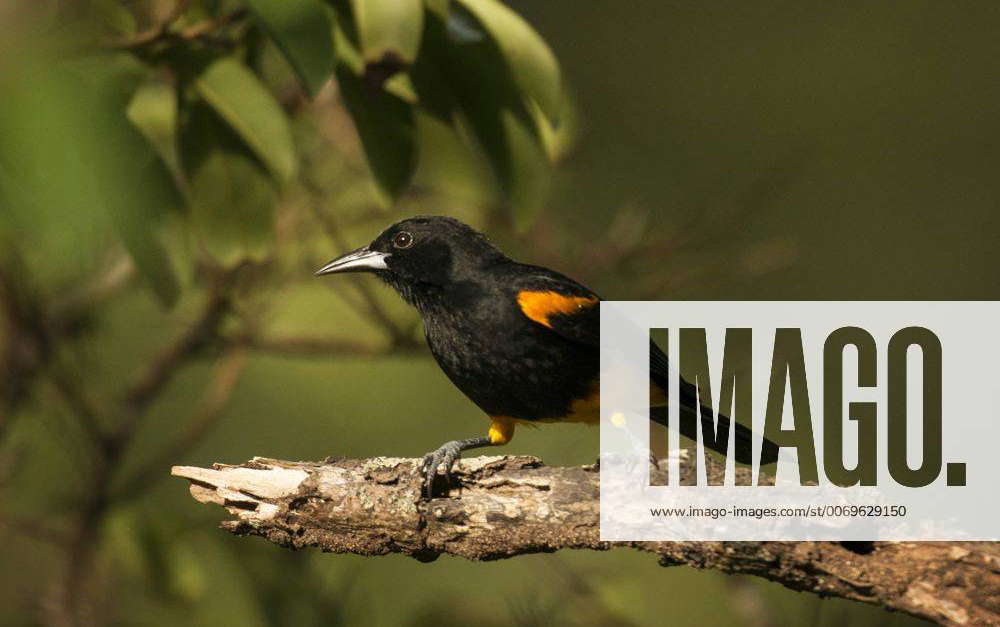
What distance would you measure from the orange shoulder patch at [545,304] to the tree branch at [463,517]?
1.70 ft

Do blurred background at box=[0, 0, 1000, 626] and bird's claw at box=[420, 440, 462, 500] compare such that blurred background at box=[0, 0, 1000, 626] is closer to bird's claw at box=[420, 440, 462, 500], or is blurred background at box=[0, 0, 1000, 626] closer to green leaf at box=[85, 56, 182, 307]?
green leaf at box=[85, 56, 182, 307]

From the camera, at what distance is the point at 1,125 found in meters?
1.06

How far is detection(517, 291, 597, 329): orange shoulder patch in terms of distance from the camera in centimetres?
293

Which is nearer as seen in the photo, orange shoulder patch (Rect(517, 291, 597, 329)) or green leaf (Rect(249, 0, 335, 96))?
green leaf (Rect(249, 0, 335, 96))

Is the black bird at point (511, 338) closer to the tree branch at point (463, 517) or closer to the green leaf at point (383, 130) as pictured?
the tree branch at point (463, 517)

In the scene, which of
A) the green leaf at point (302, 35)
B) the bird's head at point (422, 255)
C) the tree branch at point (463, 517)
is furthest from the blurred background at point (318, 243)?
the tree branch at point (463, 517)

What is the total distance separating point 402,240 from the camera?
3320 millimetres

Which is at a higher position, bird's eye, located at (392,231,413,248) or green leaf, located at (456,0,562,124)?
green leaf, located at (456,0,562,124)

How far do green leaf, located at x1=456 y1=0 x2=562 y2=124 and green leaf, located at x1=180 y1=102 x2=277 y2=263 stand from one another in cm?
63

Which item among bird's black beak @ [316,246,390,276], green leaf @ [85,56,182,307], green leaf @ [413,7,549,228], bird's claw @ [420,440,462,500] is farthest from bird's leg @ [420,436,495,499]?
bird's black beak @ [316,246,390,276]

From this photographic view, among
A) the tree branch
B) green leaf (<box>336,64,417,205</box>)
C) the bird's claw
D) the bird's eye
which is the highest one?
green leaf (<box>336,64,417,205</box>)

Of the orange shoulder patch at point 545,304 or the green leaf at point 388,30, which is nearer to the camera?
the green leaf at point 388,30

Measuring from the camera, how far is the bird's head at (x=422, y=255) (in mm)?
3207

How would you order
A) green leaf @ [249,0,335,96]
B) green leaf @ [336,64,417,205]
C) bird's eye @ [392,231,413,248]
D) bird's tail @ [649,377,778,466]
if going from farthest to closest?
bird's eye @ [392,231,413,248], bird's tail @ [649,377,778,466], green leaf @ [336,64,417,205], green leaf @ [249,0,335,96]
